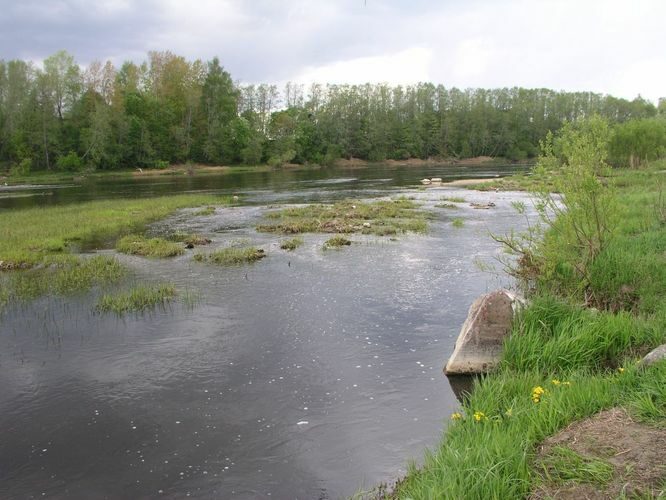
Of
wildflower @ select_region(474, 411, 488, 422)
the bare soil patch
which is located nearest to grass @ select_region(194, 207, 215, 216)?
wildflower @ select_region(474, 411, 488, 422)

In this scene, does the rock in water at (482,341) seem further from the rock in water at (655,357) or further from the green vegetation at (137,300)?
the green vegetation at (137,300)

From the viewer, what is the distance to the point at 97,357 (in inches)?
466

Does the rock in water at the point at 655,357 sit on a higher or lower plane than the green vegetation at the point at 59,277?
higher

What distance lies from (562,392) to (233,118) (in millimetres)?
117905

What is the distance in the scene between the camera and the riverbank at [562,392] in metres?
5.41

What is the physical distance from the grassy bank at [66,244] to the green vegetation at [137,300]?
7.17 ft

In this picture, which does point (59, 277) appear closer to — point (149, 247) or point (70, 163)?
point (149, 247)

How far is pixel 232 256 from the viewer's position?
69.6 feet

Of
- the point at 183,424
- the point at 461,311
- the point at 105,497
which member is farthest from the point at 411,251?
the point at 105,497

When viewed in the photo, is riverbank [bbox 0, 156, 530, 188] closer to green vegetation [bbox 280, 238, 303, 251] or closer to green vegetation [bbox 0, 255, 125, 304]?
green vegetation [bbox 0, 255, 125, 304]

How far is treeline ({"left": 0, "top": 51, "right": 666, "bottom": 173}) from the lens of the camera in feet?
297

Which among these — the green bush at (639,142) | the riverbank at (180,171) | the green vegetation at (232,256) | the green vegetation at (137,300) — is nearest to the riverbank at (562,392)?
the green vegetation at (137,300)

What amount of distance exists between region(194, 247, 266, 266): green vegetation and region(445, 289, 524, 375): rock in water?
11873 millimetres

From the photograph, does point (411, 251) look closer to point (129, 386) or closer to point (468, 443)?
point (129, 386)
